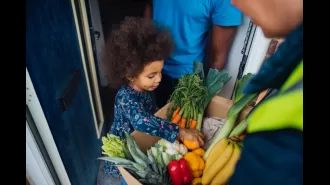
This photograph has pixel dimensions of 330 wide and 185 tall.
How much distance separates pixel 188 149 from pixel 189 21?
900mm

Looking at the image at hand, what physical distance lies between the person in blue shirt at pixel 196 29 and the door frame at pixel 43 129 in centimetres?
93

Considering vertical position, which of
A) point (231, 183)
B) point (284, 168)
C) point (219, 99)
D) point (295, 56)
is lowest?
point (219, 99)

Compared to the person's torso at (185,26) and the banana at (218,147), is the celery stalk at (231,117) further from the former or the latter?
the person's torso at (185,26)

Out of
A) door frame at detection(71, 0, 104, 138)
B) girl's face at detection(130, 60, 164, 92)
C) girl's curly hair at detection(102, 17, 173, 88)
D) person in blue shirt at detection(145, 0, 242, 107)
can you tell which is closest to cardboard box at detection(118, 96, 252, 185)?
girl's face at detection(130, 60, 164, 92)

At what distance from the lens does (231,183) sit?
2.19 ft

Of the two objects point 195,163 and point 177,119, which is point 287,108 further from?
point 177,119

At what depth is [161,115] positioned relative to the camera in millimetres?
1544

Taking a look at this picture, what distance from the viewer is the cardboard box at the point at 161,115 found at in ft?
3.97

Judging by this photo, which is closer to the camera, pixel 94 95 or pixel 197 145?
pixel 197 145

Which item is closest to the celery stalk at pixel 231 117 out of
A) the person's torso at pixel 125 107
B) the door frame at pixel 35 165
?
the person's torso at pixel 125 107

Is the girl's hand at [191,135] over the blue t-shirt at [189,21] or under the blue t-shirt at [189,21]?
under
